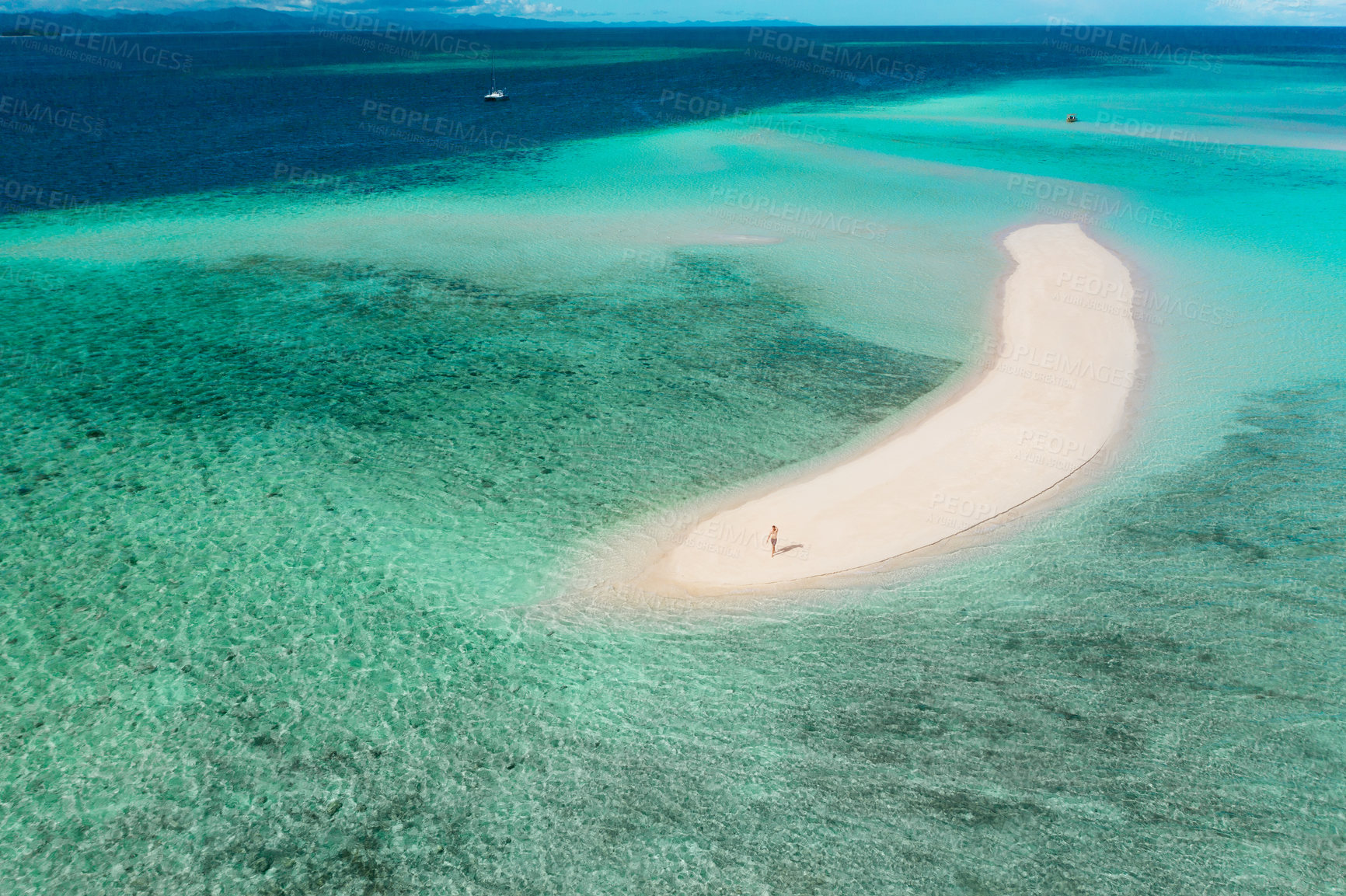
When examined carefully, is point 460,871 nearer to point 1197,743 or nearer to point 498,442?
point 1197,743

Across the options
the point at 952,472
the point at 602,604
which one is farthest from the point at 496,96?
the point at 602,604

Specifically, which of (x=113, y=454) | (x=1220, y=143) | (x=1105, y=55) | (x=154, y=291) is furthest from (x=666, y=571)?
(x=1105, y=55)

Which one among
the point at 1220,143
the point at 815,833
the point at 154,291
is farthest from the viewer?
the point at 1220,143

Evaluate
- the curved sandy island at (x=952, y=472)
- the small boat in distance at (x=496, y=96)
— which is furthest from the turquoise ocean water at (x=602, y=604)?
the small boat in distance at (x=496, y=96)

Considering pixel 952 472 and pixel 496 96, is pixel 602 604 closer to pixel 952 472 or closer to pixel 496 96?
pixel 952 472

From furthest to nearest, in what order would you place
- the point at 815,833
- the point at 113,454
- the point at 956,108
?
A: the point at 956,108 → the point at 113,454 → the point at 815,833

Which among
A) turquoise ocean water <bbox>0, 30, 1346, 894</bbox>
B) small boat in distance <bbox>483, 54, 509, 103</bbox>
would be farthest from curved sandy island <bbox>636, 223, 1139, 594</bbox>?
small boat in distance <bbox>483, 54, 509, 103</bbox>

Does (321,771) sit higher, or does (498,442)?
(498,442)

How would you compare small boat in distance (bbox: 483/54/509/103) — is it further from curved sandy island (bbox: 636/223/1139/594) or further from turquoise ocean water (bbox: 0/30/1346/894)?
curved sandy island (bbox: 636/223/1139/594)
